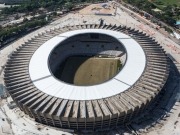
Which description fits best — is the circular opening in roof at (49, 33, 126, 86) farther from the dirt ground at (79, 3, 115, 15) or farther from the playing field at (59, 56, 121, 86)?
the dirt ground at (79, 3, 115, 15)

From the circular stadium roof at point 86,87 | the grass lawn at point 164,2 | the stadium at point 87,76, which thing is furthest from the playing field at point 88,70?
the grass lawn at point 164,2

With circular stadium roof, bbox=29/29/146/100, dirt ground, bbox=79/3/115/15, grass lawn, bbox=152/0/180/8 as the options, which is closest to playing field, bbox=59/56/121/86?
circular stadium roof, bbox=29/29/146/100

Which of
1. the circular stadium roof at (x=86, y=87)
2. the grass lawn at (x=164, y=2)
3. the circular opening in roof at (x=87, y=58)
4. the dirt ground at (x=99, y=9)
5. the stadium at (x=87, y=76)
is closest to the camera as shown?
the stadium at (x=87, y=76)

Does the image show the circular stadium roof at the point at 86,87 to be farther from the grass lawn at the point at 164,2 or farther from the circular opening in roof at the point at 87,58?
the grass lawn at the point at 164,2

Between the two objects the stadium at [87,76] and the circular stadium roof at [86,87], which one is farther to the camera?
the circular stadium roof at [86,87]

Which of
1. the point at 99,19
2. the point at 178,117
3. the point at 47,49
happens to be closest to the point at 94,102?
the point at 178,117

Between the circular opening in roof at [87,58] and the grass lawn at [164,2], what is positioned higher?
the grass lawn at [164,2]
